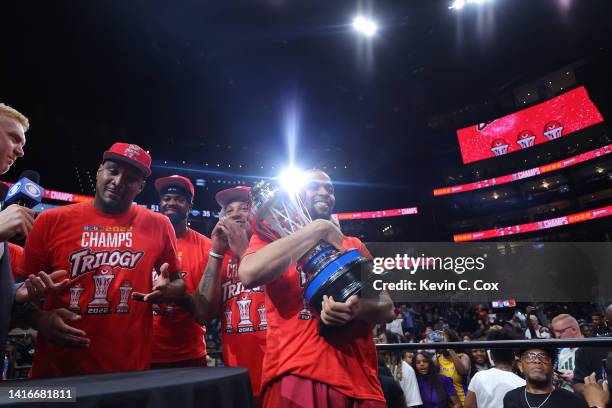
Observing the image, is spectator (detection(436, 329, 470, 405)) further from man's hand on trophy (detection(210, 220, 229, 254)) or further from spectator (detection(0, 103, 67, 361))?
spectator (detection(0, 103, 67, 361))

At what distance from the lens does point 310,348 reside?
60.3 inches

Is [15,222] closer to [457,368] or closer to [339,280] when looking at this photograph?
[339,280]

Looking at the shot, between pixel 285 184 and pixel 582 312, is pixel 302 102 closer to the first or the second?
pixel 582 312

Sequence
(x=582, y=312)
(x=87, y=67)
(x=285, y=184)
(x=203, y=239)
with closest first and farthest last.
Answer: (x=285, y=184) < (x=203, y=239) < (x=87, y=67) < (x=582, y=312)

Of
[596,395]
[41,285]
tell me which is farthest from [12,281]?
[596,395]

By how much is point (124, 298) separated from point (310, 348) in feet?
3.56

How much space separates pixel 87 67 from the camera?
12742mm

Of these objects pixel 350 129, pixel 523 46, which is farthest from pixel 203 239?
pixel 350 129

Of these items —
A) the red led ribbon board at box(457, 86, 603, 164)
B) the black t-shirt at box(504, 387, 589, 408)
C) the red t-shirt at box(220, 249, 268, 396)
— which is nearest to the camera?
the red t-shirt at box(220, 249, 268, 396)

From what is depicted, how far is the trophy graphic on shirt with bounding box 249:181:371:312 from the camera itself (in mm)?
1380

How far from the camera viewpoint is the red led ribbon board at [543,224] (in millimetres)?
20478

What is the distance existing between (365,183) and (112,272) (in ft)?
92.2

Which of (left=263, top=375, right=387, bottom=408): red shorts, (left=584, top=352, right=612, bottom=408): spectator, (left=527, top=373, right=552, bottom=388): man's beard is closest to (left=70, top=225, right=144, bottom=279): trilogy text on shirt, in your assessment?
(left=263, top=375, right=387, bottom=408): red shorts

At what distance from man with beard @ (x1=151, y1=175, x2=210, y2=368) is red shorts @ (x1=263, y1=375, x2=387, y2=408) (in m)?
1.04
